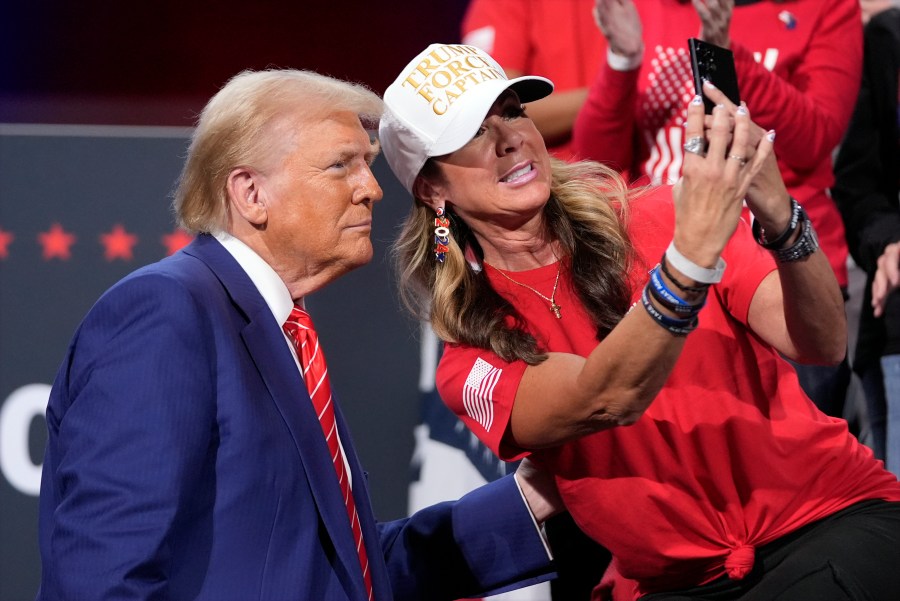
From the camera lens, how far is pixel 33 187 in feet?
9.83

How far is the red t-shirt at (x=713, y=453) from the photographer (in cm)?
183

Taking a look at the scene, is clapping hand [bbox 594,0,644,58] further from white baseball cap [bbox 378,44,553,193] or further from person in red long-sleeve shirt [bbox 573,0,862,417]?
white baseball cap [bbox 378,44,553,193]

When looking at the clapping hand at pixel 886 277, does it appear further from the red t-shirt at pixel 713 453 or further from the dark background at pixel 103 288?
the dark background at pixel 103 288

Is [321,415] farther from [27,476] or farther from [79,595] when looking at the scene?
[27,476]

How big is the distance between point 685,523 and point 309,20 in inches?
107

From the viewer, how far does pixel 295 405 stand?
1.62 m

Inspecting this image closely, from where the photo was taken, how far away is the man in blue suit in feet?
4.66

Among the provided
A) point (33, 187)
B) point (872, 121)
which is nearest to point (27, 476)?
point (33, 187)

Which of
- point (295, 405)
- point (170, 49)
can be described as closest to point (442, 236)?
point (295, 405)

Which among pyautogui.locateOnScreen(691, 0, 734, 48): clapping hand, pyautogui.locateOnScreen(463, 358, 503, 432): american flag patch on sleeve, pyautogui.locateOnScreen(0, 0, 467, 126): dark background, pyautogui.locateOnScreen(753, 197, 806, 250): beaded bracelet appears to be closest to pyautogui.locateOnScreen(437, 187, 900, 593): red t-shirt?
pyautogui.locateOnScreen(463, 358, 503, 432): american flag patch on sleeve

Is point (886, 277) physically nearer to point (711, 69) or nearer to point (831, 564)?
point (831, 564)

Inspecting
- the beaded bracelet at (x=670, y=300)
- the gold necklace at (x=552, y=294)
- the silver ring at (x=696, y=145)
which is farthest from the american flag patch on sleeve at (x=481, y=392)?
the silver ring at (x=696, y=145)

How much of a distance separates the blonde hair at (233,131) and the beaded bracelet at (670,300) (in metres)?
0.64

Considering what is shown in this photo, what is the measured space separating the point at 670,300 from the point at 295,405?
543 millimetres
